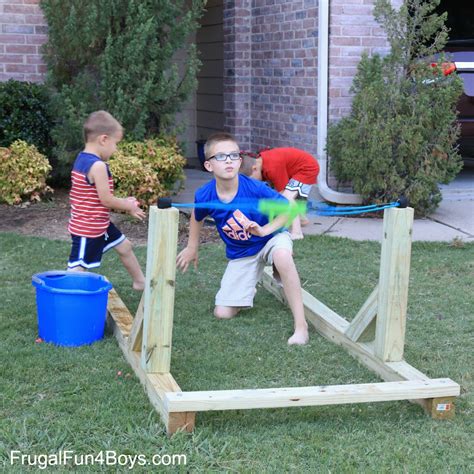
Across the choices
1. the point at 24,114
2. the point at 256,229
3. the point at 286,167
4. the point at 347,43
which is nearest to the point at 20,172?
the point at 24,114

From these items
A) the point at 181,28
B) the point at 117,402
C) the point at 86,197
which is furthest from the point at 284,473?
the point at 181,28

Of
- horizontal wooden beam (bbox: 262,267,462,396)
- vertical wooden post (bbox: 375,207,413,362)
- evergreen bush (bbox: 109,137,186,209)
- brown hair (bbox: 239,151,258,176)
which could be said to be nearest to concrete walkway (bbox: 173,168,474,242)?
evergreen bush (bbox: 109,137,186,209)

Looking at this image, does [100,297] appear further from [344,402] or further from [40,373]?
[344,402]

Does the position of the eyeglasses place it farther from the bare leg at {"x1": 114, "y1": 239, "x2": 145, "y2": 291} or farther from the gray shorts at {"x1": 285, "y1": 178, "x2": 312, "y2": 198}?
the gray shorts at {"x1": 285, "y1": 178, "x2": 312, "y2": 198}

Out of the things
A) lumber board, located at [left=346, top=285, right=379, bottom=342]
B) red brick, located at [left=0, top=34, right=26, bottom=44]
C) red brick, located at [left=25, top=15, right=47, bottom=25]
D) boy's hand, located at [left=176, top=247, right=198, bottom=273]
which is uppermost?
red brick, located at [left=25, top=15, right=47, bottom=25]

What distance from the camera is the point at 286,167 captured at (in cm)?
702

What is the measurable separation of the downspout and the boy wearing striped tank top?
367 centimetres

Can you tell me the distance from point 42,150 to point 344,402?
5904 mm

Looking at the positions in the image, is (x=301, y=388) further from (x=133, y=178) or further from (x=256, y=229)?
(x=133, y=178)

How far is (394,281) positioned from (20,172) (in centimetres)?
508

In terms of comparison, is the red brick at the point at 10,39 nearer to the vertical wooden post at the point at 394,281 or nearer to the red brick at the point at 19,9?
the red brick at the point at 19,9

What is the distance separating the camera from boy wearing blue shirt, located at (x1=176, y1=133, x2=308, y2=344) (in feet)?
14.4

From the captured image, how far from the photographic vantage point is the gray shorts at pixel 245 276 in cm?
485

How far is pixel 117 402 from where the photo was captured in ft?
11.6
